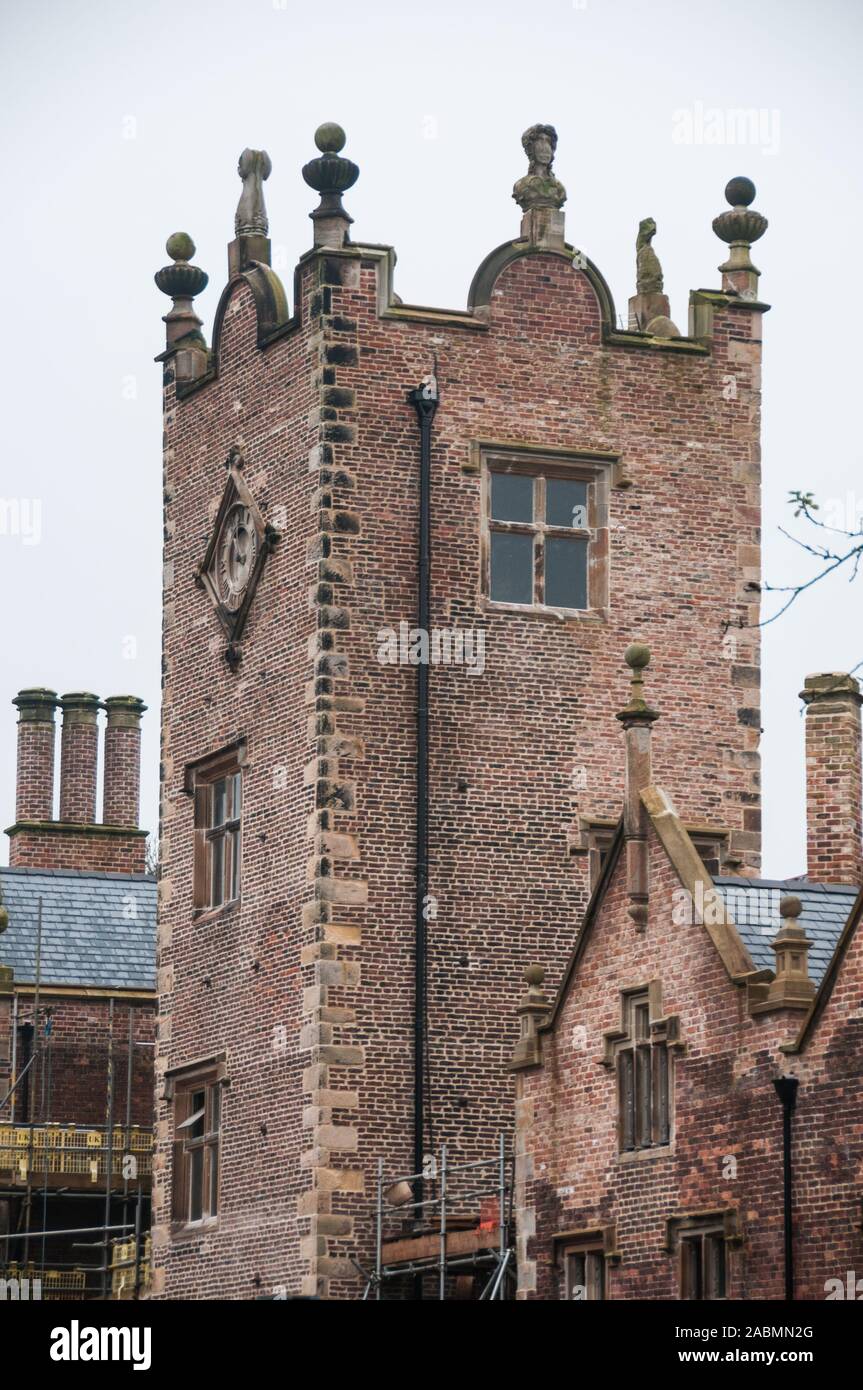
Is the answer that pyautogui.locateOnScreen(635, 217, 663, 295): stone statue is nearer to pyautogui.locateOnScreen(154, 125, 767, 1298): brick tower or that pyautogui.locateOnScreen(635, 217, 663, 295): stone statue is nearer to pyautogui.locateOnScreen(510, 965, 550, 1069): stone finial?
pyautogui.locateOnScreen(154, 125, 767, 1298): brick tower

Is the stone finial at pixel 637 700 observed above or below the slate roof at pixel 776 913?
above

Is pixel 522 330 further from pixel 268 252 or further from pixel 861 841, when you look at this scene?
pixel 861 841

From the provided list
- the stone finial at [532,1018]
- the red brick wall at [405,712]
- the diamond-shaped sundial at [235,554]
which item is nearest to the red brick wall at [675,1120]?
the stone finial at [532,1018]

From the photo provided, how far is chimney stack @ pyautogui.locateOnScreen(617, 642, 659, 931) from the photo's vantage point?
29.8 metres

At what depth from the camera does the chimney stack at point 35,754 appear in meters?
54.6

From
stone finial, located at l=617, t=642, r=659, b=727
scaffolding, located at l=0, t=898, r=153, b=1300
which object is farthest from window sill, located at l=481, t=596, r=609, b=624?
scaffolding, located at l=0, t=898, r=153, b=1300

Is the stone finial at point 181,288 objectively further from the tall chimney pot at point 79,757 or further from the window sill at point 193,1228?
the tall chimney pot at point 79,757

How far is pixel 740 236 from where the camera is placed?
122 feet

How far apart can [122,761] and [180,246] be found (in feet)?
56.5

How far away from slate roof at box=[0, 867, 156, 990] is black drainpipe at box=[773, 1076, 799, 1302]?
2166 centimetres

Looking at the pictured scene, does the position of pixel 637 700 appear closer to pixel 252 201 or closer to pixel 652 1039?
pixel 652 1039

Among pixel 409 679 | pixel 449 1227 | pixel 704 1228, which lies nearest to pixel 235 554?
pixel 409 679

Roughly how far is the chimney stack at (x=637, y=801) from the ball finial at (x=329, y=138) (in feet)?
25.7
